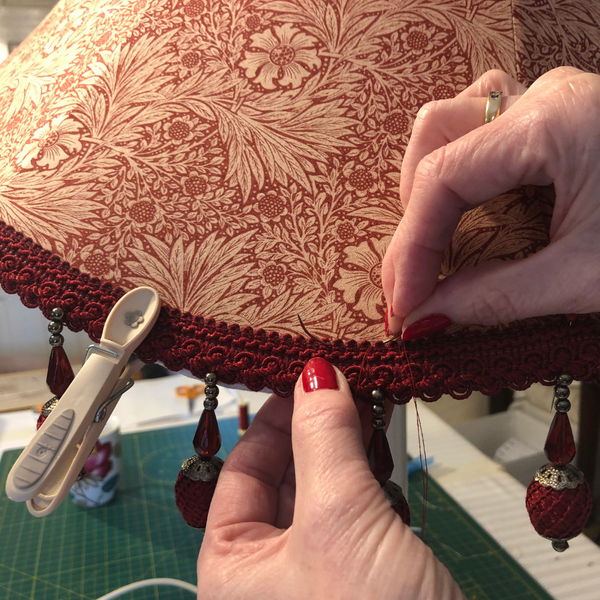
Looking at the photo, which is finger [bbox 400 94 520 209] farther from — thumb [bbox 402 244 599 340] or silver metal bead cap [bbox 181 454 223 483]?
silver metal bead cap [bbox 181 454 223 483]

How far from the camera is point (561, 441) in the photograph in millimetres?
387

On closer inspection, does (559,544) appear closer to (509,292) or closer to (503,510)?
(509,292)

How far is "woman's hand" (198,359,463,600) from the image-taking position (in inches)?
12.4

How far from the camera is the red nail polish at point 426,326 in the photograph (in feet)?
1.13

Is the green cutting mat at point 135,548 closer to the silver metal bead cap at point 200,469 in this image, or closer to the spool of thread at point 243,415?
the spool of thread at point 243,415

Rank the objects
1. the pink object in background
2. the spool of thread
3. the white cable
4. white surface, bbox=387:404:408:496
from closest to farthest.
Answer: white surface, bbox=387:404:408:496 < the white cable < the pink object in background < the spool of thread

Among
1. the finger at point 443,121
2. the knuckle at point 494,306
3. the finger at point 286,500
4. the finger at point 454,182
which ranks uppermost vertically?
the finger at point 443,121

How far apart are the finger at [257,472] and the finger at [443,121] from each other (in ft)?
0.82

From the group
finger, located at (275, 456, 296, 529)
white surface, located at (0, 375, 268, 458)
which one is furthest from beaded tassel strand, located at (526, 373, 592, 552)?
white surface, located at (0, 375, 268, 458)

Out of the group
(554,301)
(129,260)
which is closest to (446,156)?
(554,301)

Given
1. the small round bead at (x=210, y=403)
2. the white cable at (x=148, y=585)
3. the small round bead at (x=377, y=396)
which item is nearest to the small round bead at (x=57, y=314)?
the small round bead at (x=210, y=403)

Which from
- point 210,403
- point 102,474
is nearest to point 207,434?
point 210,403

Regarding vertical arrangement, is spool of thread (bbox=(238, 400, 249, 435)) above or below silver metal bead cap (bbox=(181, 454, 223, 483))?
below

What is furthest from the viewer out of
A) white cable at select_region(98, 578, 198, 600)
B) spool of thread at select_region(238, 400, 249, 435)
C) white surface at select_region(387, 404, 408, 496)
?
spool of thread at select_region(238, 400, 249, 435)
